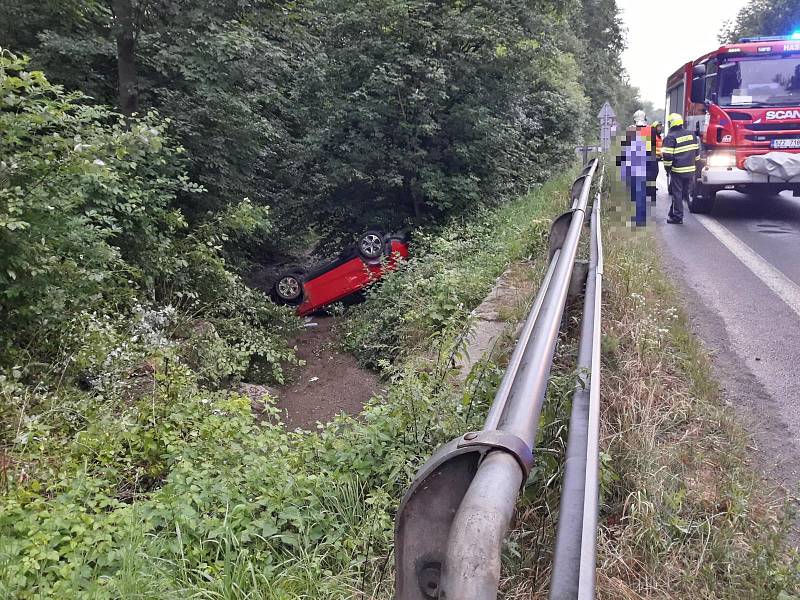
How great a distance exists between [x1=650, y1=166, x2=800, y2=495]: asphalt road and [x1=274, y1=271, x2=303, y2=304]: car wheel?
22.0 ft

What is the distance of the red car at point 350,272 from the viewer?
37.5ft

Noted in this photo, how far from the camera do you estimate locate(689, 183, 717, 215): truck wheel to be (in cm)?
1216

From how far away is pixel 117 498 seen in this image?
3689 millimetres

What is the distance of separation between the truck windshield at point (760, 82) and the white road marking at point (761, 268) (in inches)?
94.7

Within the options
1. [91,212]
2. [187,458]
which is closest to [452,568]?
[187,458]

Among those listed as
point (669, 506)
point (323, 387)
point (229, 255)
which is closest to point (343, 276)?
point (229, 255)

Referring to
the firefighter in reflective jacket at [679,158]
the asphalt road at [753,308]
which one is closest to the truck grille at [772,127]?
the firefighter in reflective jacket at [679,158]

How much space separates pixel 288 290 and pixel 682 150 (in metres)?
7.80

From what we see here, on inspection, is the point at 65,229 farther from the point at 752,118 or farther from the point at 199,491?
the point at 752,118

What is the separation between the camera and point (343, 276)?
11.8m

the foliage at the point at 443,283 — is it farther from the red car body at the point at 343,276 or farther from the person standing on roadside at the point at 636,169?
the person standing on roadside at the point at 636,169

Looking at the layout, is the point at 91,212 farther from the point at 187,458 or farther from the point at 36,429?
the point at 187,458

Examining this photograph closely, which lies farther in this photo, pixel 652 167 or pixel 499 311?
pixel 652 167

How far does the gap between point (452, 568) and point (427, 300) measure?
6337 millimetres
